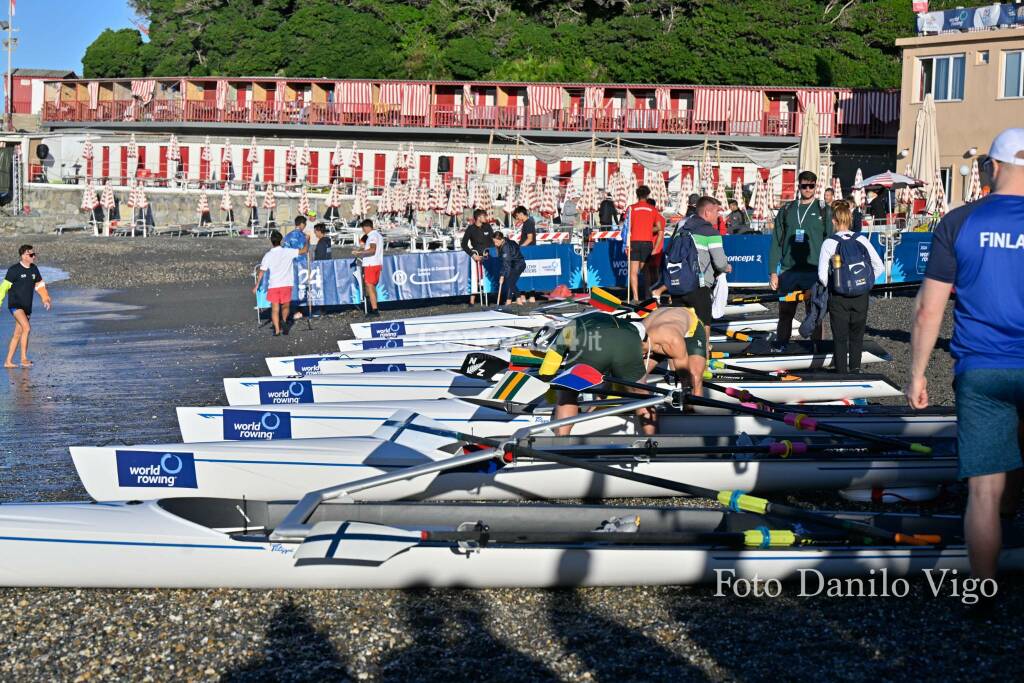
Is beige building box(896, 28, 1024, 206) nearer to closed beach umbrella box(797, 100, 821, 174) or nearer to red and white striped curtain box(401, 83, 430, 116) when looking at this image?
closed beach umbrella box(797, 100, 821, 174)

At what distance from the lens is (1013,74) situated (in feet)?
123

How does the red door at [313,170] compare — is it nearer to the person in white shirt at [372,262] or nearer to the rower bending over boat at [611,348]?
the person in white shirt at [372,262]

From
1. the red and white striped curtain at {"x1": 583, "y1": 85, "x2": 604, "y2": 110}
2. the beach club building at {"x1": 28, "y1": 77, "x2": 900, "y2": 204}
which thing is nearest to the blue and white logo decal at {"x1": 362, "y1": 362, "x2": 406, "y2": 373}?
the beach club building at {"x1": 28, "y1": 77, "x2": 900, "y2": 204}

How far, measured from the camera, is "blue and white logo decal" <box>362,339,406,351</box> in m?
15.3

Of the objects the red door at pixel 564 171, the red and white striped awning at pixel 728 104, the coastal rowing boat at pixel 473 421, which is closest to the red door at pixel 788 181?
the red and white striped awning at pixel 728 104

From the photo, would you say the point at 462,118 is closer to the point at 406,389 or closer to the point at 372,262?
the point at 372,262

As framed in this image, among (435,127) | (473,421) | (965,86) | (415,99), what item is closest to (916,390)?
(473,421)

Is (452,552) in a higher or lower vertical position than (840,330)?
lower

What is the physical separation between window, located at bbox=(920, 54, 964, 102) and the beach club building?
606 centimetres

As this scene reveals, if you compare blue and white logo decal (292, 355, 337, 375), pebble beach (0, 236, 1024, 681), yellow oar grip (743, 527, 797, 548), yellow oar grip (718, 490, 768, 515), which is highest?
yellow oar grip (718, 490, 768, 515)

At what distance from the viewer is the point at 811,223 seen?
13930 mm

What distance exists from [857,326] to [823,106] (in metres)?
39.8

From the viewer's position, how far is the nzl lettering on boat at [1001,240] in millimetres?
5582

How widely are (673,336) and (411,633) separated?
4112mm
